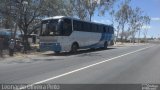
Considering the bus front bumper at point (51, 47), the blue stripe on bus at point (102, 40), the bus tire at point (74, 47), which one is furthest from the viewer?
the blue stripe on bus at point (102, 40)

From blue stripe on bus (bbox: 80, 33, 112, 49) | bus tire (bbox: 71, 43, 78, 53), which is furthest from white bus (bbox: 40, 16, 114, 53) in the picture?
blue stripe on bus (bbox: 80, 33, 112, 49)

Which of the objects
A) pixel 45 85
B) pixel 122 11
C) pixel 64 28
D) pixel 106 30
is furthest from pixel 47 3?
pixel 122 11

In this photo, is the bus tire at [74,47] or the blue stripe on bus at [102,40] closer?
the bus tire at [74,47]

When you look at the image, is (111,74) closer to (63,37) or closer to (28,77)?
(28,77)

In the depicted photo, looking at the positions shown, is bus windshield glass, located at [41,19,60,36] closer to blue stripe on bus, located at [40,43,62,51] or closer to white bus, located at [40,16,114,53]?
white bus, located at [40,16,114,53]

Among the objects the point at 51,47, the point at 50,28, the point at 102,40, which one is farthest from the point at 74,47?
the point at 102,40

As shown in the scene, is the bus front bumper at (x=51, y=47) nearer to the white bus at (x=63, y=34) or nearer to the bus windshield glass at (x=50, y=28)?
the white bus at (x=63, y=34)

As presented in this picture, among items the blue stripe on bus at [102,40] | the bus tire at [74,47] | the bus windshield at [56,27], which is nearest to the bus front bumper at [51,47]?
the bus windshield at [56,27]

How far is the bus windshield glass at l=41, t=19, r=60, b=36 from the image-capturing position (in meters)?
29.3

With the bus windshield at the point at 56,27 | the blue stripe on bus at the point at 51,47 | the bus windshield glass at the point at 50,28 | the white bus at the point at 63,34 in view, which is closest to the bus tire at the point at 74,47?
the white bus at the point at 63,34

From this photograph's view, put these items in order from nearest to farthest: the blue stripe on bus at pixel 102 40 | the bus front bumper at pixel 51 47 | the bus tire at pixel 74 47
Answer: the bus front bumper at pixel 51 47 < the bus tire at pixel 74 47 < the blue stripe on bus at pixel 102 40

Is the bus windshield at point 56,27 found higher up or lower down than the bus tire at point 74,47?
higher up

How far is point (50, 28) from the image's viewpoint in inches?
1166

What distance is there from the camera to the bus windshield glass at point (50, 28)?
96.1ft
